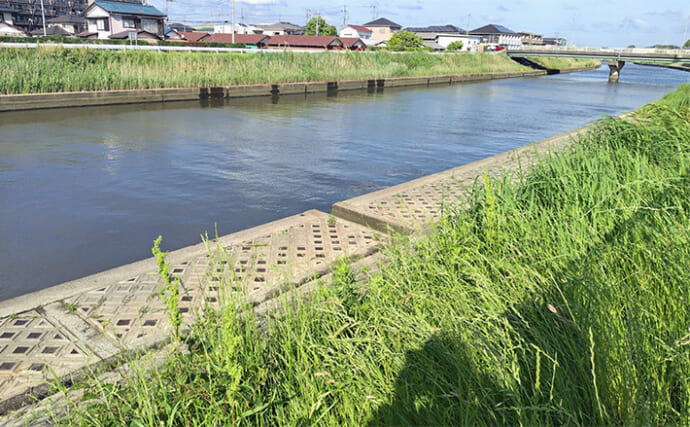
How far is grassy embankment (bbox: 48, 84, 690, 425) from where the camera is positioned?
1924 mm

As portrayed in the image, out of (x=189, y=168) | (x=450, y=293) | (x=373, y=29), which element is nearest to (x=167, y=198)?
(x=189, y=168)

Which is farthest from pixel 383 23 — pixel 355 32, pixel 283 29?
pixel 283 29

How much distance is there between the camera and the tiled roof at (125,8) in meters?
54.5

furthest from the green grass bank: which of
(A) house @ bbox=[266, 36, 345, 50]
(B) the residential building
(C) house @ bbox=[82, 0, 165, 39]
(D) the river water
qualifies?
(B) the residential building

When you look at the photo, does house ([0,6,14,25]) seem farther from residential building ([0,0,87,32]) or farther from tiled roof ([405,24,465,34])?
tiled roof ([405,24,465,34])

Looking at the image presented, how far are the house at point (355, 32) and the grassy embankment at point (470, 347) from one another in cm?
10272

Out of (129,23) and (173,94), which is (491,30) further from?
(173,94)

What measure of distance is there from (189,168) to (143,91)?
950 cm

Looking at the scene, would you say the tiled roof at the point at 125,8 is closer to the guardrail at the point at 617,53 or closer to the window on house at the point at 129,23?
the window on house at the point at 129,23

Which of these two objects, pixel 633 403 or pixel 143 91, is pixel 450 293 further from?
pixel 143 91

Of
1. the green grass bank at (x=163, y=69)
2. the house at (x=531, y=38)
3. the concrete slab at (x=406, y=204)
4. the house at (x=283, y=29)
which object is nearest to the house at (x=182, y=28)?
the house at (x=283, y=29)

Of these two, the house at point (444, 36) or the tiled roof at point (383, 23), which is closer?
the house at point (444, 36)

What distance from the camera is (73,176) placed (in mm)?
7723

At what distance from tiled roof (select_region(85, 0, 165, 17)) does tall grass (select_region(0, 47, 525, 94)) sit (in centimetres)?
3818
